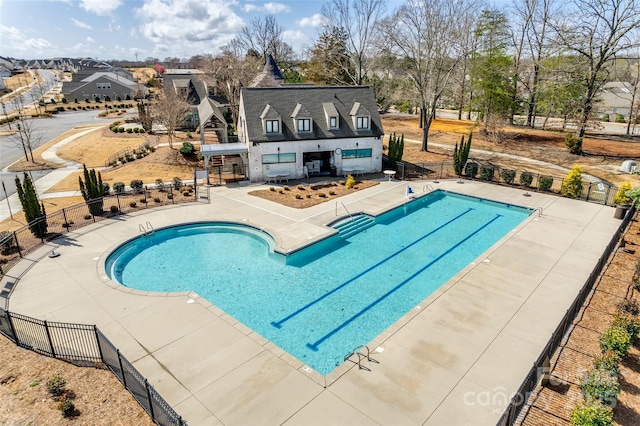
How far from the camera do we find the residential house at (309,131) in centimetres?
3066

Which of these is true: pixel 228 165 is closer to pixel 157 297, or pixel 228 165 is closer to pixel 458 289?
pixel 157 297

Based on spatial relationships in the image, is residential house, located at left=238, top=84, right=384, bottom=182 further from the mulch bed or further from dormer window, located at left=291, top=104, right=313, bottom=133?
the mulch bed

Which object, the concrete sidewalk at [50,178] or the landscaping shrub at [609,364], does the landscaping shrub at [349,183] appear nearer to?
the concrete sidewalk at [50,178]

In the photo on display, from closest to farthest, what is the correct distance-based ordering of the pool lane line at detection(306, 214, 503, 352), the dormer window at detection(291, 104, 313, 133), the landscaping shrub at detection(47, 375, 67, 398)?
1. the landscaping shrub at detection(47, 375, 67, 398)
2. the pool lane line at detection(306, 214, 503, 352)
3. the dormer window at detection(291, 104, 313, 133)

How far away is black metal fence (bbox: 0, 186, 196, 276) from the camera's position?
756 inches

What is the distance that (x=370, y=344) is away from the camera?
1290 centimetres

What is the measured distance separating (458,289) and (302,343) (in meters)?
7.10

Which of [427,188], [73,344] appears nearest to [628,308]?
[427,188]

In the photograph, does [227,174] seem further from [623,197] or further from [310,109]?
[623,197]

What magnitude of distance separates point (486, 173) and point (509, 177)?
73.1 inches

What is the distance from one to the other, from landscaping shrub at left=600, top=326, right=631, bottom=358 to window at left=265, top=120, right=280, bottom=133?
24.9m

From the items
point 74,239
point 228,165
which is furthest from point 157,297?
point 228,165

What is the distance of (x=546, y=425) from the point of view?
9758 millimetres

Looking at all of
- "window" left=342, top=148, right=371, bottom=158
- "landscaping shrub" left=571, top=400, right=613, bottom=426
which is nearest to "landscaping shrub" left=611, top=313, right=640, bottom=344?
"landscaping shrub" left=571, top=400, right=613, bottom=426
